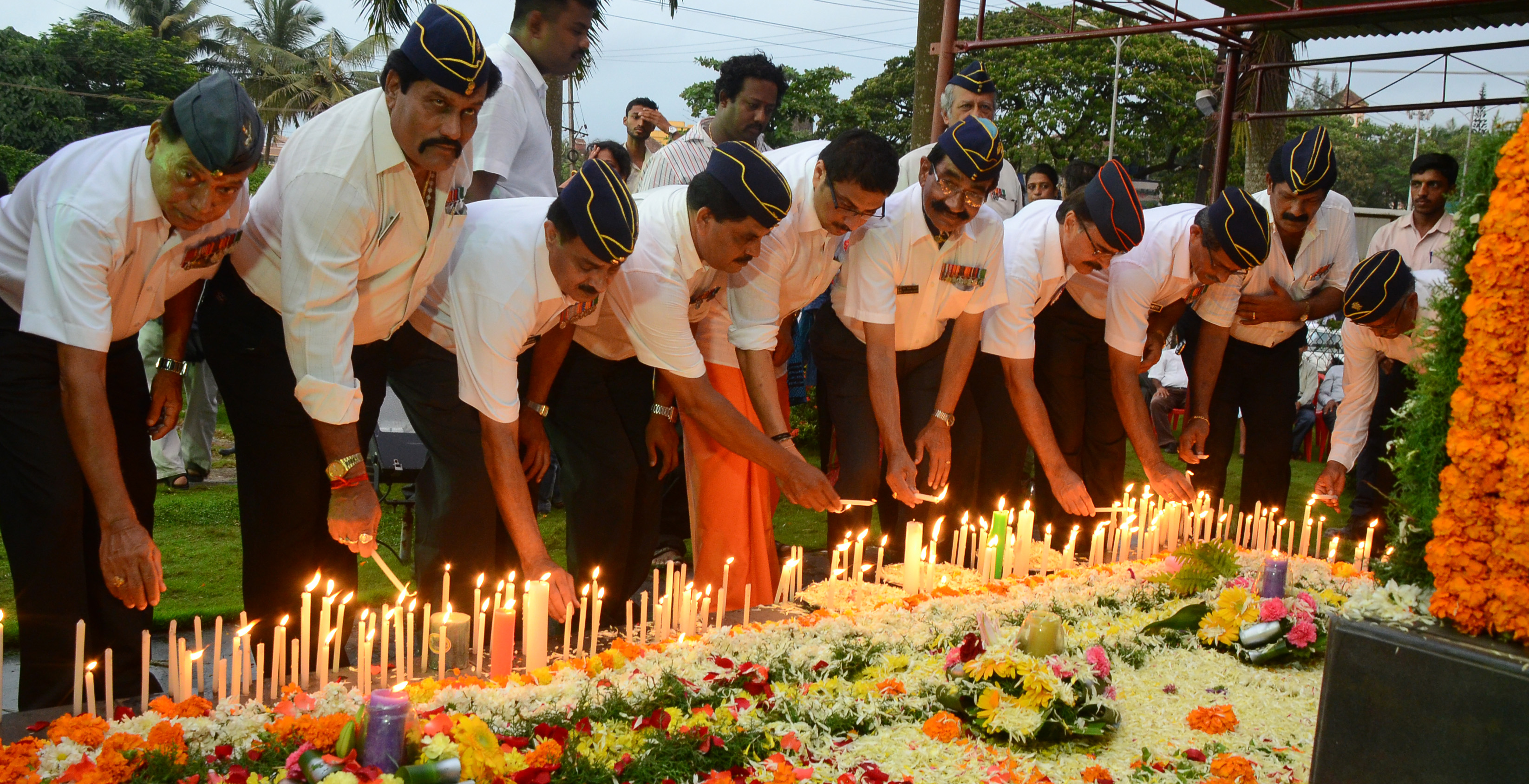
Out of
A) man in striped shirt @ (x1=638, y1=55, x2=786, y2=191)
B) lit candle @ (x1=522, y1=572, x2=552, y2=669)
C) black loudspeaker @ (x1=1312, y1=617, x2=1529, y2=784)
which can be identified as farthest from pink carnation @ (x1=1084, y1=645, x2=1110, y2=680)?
man in striped shirt @ (x1=638, y1=55, x2=786, y2=191)

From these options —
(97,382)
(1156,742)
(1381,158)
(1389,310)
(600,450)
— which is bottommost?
(1156,742)

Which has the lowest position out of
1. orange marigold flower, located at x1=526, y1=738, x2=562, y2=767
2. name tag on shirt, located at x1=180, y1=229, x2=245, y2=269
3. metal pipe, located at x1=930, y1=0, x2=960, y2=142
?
orange marigold flower, located at x1=526, y1=738, x2=562, y2=767

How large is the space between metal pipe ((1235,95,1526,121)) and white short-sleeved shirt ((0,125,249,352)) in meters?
10.6

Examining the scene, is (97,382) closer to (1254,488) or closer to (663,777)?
(663,777)

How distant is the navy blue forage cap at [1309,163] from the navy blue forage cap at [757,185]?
120 inches

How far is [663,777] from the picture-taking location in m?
2.40

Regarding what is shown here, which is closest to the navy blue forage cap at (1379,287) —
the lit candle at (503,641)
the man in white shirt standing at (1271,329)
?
the man in white shirt standing at (1271,329)

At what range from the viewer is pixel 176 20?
45438 mm

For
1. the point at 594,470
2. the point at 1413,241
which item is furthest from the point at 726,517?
the point at 1413,241

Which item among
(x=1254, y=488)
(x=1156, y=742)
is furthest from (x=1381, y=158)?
(x=1156, y=742)

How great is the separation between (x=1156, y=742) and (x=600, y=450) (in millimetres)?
2340

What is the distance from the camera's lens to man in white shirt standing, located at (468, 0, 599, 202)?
4438mm

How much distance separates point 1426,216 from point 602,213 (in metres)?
5.98

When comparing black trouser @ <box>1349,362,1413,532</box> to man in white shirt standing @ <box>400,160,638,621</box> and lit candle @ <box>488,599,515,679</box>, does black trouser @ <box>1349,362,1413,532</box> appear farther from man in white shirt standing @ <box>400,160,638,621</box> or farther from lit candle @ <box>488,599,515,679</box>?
lit candle @ <box>488,599,515,679</box>
